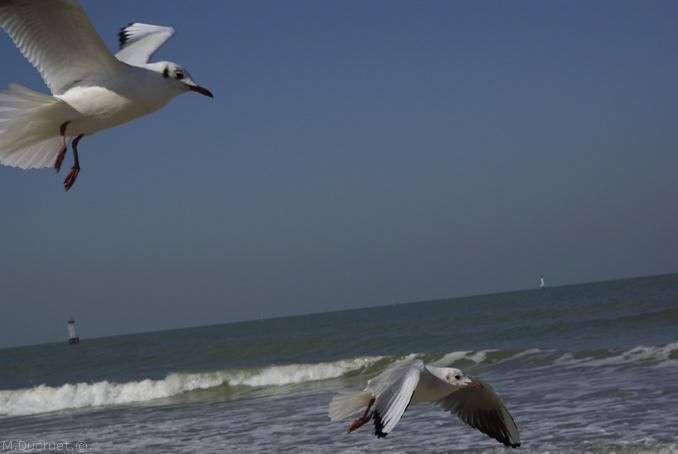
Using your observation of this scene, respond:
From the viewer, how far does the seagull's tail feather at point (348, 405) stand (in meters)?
6.41

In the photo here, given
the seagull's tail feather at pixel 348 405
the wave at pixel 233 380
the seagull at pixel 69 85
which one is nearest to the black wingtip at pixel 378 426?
the seagull's tail feather at pixel 348 405

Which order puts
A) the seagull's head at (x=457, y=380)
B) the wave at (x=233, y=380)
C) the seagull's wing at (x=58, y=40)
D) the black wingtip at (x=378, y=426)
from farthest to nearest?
the wave at (x=233, y=380) < the seagull's head at (x=457, y=380) < the seagull's wing at (x=58, y=40) < the black wingtip at (x=378, y=426)

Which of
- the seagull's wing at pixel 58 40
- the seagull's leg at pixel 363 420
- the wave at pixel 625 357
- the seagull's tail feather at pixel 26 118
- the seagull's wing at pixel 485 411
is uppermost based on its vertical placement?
the seagull's wing at pixel 58 40

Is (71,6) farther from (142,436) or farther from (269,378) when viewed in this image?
(269,378)

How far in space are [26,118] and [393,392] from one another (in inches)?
102

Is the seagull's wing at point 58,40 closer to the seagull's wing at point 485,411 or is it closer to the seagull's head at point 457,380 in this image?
the seagull's head at point 457,380

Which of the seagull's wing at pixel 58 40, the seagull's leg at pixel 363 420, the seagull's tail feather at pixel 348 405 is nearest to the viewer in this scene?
the seagull's wing at pixel 58 40

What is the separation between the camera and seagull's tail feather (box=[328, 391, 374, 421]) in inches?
252

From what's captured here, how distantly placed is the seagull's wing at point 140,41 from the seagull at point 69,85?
4.37 feet

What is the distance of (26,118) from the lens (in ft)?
17.6

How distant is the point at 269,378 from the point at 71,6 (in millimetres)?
14918

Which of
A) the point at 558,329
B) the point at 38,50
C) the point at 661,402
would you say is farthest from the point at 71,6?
the point at 558,329

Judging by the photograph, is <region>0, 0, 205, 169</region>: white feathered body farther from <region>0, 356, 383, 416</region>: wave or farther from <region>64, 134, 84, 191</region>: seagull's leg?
<region>0, 356, 383, 416</region>: wave

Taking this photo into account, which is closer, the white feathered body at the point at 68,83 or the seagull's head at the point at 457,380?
the white feathered body at the point at 68,83
